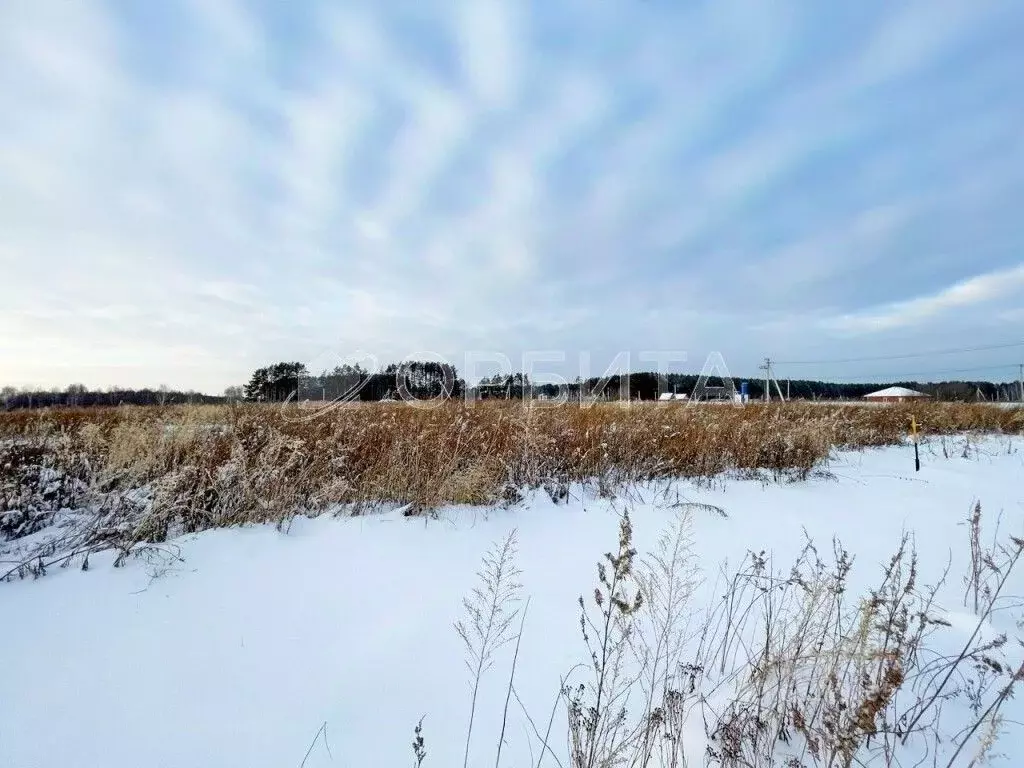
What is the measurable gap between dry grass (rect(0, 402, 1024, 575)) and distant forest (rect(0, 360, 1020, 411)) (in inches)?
345

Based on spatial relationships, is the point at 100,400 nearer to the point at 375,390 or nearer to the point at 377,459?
the point at 375,390

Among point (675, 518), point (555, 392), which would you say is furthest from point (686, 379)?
point (675, 518)

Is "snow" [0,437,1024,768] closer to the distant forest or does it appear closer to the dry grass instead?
the dry grass

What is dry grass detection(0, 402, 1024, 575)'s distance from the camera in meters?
3.69

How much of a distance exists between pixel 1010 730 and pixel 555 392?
16970mm

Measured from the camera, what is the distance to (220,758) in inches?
60.9

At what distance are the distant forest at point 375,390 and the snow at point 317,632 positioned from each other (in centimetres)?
1177

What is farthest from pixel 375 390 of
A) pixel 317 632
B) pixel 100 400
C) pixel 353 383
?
pixel 317 632

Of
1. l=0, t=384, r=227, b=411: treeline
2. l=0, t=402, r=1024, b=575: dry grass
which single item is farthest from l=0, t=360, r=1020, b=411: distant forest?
l=0, t=402, r=1024, b=575: dry grass

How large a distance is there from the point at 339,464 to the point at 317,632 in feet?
7.63

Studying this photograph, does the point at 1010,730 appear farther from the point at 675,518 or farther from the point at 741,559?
the point at 675,518

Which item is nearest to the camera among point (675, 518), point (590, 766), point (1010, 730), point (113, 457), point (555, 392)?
point (590, 766)

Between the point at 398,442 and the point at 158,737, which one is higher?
the point at 398,442

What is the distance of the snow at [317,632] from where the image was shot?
163 cm
